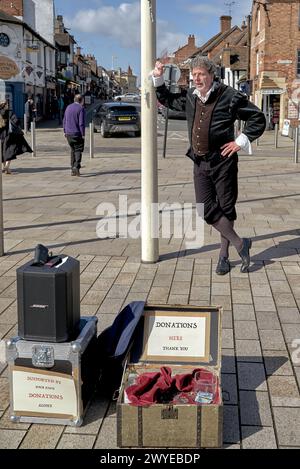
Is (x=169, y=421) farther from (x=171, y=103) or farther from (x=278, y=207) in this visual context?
(x=278, y=207)

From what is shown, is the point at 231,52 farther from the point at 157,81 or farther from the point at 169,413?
the point at 169,413

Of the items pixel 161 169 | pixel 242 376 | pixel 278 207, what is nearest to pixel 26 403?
pixel 242 376

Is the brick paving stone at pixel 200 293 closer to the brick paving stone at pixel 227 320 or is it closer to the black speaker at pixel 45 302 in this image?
the brick paving stone at pixel 227 320

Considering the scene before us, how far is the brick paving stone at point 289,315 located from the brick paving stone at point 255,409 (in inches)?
50.8

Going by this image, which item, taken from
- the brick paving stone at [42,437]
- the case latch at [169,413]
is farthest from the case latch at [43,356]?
the case latch at [169,413]

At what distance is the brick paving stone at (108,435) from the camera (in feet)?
10.6

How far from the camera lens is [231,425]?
11.2 feet

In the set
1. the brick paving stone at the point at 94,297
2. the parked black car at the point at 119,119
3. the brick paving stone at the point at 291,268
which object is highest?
the parked black car at the point at 119,119

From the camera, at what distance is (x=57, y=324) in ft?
11.2

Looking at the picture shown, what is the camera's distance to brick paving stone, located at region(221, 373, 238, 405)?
3.69 m

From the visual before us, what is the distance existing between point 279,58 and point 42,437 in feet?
117

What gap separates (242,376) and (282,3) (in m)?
35.0

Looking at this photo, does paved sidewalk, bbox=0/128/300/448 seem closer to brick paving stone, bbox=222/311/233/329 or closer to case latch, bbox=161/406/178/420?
brick paving stone, bbox=222/311/233/329

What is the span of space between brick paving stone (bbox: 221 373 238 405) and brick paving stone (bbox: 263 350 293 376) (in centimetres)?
27
